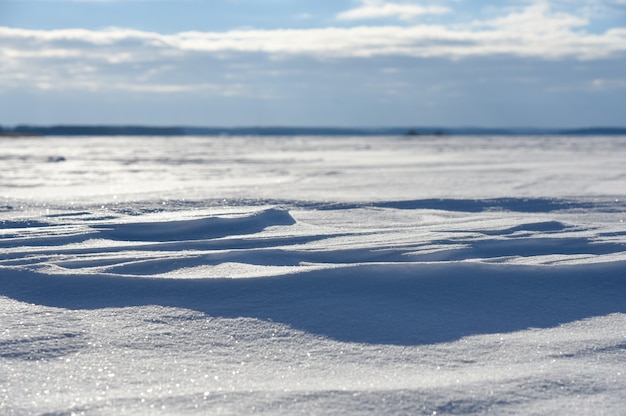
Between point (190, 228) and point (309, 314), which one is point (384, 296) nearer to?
point (309, 314)

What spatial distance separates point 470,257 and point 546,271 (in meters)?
0.51

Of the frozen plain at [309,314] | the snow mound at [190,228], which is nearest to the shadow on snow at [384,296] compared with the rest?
the frozen plain at [309,314]

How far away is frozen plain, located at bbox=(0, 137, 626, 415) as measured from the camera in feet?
6.17

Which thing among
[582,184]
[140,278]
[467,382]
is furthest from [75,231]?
[582,184]

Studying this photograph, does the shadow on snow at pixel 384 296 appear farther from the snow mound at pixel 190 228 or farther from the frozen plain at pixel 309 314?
the snow mound at pixel 190 228

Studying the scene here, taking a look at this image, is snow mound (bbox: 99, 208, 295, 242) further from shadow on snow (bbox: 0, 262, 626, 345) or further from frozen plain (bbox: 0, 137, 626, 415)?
shadow on snow (bbox: 0, 262, 626, 345)

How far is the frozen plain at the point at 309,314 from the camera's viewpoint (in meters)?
1.88

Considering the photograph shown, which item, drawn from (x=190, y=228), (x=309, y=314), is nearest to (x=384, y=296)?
(x=309, y=314)

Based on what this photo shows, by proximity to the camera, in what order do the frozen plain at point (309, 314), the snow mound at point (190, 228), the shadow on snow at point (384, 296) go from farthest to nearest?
the snow mound at point (190, 228)
the shadow on snow at point (384, 296)
the frozen plain at point (309, 314)

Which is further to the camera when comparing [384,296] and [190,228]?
[190,228]

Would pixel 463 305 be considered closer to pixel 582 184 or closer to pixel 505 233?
pixel 505 233

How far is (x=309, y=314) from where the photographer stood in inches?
98.6

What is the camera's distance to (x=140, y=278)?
9.43ft

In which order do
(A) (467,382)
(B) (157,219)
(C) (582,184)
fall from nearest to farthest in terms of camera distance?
1. (A) (467,382)
2. (B) (157,219)
3. (C) (582,184)
